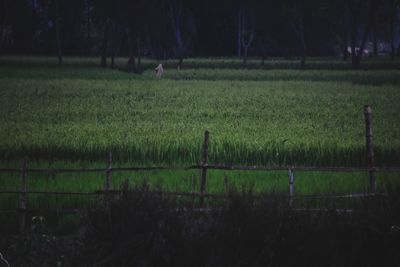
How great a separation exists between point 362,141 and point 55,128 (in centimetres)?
672

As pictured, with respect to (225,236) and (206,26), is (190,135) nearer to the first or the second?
(225,236)

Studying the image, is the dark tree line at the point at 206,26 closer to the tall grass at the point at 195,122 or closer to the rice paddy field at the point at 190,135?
the tall grass at the point at 195,122

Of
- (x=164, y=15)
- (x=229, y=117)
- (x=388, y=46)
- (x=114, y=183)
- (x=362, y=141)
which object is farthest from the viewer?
(x=388, y=46)

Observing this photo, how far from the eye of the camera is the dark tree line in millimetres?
59406

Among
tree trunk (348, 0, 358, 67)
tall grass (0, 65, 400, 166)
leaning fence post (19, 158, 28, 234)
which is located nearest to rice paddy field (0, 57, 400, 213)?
tall grass (0, 65, 400, 166)

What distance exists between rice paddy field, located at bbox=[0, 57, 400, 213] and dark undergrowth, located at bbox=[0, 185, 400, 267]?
1.57 feet

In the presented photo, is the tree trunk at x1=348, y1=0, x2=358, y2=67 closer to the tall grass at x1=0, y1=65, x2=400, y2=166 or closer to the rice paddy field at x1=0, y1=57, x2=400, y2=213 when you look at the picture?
the tall grass at x1=0, y1=65, x2=400, y2=166

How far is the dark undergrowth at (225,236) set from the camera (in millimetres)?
6238

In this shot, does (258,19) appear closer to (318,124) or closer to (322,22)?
(322,22)

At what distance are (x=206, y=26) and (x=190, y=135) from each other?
55495 millimetres

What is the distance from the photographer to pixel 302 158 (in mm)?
11742

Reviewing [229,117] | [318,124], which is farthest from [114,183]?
[229,117]

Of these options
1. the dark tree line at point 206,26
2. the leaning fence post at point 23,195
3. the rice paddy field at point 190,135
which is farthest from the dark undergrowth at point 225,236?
the dark tree line at point 206,26

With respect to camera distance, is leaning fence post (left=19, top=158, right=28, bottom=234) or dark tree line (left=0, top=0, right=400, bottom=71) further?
dark tree line (left=0, top=0, right=400, bottom=71)
